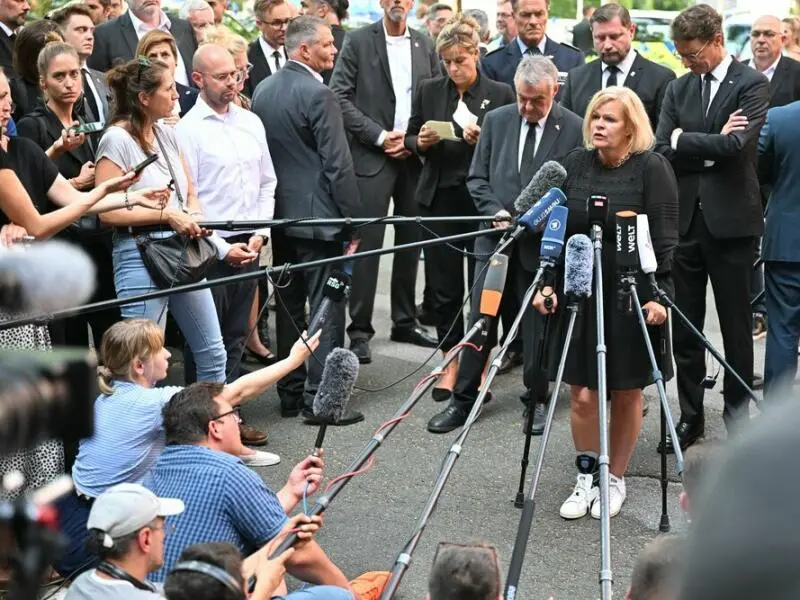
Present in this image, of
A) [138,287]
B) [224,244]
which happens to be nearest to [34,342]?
[138,287]

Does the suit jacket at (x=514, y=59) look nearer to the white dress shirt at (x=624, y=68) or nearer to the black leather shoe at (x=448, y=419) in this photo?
the white dress shirt at (x=624, y=68)

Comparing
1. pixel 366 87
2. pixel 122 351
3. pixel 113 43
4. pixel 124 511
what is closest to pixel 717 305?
pixel 366 87

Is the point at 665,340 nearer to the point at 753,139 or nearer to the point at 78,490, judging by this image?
the point at 753,139

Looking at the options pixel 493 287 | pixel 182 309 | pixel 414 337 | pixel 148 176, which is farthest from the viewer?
pixel 414 337

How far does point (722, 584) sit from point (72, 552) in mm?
4380

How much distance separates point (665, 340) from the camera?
5770 millimetres

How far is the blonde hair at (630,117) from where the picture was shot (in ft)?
18.9

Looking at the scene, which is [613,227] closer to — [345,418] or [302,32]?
[345,418]

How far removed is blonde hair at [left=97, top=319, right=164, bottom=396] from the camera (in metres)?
5.02

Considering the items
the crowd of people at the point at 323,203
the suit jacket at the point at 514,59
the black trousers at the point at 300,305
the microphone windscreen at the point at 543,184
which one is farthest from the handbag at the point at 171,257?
the suit jacket at the point at 514,59

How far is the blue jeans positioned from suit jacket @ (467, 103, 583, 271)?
67.1 inches

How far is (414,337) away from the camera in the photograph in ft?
28.6

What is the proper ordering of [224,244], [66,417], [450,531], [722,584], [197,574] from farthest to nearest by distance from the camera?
1. [224,244]
2. [450,531]
3. [197,574]
4. [66,417]
5. [722,584]

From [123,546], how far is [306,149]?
3.81 m
